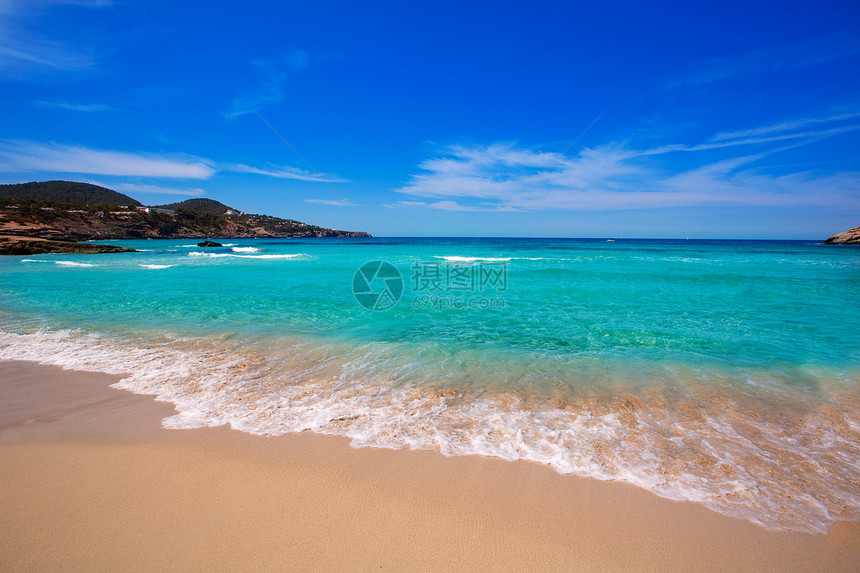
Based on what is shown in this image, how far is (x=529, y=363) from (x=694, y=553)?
3.85 metres

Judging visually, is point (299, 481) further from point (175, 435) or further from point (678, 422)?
point (678, 422)

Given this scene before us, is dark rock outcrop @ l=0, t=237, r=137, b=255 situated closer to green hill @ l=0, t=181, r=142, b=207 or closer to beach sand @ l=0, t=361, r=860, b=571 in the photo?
beach sand @ l=0, t=361, r=860, b=571

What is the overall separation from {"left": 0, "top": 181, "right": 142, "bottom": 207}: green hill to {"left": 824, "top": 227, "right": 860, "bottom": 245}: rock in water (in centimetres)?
17106

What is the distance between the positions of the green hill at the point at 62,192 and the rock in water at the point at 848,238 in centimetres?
17106

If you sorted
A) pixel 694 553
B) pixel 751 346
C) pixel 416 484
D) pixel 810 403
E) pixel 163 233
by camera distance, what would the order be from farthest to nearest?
pixel 163 233
pixel 751 346
pixel 810 403
pixel 416 484
pixel 694 553

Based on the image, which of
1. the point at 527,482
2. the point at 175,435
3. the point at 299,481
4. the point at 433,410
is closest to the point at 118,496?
the point at 175,435

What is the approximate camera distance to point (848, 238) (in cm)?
7488

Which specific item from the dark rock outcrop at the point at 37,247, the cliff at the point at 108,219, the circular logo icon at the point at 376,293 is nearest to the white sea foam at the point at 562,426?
the circular logo icon at the point at 376,293

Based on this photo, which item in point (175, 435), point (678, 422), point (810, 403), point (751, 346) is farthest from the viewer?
point (751, 346)

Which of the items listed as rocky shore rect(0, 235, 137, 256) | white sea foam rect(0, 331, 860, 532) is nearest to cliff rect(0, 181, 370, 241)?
rocky shore rect(0, 235, 137, 256)

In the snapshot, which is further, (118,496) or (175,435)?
(175,435)

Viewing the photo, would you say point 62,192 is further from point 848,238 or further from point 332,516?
point 848,238

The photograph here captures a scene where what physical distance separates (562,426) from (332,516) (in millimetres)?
2587

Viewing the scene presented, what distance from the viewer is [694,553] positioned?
7.86 ft
